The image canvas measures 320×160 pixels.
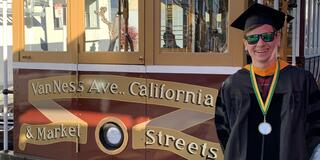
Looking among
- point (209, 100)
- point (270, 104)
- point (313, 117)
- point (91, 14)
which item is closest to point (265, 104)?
point (270, 104)

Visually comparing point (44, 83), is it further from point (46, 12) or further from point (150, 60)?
point (150, 60)

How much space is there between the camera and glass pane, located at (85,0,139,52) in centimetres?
405

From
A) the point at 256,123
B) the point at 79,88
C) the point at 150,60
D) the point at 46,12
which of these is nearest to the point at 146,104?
the point at 150,60

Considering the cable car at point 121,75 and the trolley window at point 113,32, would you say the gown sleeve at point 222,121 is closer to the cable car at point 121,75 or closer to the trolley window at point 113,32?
the cable car at point 121,75

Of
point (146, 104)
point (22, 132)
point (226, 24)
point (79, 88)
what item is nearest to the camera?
point (226, 24)

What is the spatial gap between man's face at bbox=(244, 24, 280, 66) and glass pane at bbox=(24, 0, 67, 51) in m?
2.35

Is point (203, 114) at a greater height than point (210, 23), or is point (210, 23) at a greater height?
point (210, 23)

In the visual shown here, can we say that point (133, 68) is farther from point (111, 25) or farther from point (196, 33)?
point (196, 33)

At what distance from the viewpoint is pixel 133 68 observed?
3.97 meters

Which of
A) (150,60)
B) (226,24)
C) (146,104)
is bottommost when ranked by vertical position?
(146,104)

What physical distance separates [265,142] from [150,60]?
1789 millimetres

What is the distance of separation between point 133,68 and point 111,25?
0.41 meters

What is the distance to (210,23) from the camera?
373 cm

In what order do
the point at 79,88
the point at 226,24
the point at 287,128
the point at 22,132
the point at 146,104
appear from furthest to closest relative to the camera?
the point at 22,132, the point at 79,88, the point at 146,104, the point at 226,24, the point at 287,128
